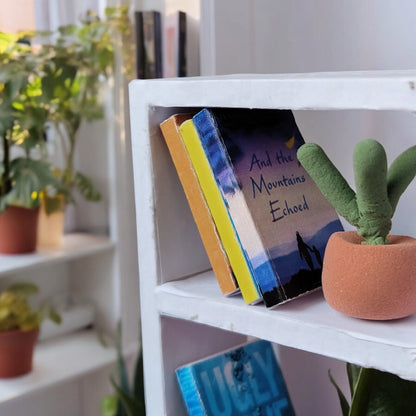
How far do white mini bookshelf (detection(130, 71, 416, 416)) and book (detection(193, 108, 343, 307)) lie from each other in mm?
33

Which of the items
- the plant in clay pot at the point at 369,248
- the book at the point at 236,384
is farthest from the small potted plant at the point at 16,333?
the plant in clay pot at the point at 369,248

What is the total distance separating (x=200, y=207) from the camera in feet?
2.71

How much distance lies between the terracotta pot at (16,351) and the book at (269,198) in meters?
0.93

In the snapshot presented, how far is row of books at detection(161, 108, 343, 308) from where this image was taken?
30.6 inches

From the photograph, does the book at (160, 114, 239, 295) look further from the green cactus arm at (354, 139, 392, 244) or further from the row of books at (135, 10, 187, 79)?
the row of books at (135, 10, 187, 79)

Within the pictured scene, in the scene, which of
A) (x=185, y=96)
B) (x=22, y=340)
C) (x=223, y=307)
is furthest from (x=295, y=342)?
(x=22, y=340)

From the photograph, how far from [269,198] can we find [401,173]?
0.18m

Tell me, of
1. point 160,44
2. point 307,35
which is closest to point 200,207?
point 307,35

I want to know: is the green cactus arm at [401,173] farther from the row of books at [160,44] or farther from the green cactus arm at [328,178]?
the row of books at [160,44]

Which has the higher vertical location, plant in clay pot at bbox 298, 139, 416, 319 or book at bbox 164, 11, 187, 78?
book at bbox 164, 11, 187, 78

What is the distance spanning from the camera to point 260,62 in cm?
111

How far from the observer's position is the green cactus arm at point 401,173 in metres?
0.69

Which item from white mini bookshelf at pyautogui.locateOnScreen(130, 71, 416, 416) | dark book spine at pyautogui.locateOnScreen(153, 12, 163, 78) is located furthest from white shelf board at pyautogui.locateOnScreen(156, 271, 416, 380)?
dark book spine at pyautogui.locateOnScreen(153, 12, 163, 78)

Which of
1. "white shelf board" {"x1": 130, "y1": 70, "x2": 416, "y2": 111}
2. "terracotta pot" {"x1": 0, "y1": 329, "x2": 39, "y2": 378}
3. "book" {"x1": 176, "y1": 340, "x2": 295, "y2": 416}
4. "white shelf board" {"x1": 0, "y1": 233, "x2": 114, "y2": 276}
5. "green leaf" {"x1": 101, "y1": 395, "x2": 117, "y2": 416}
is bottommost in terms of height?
"green leaf" {"x1": 101, "y1": 395, "x2": 117, "y2": 416}
